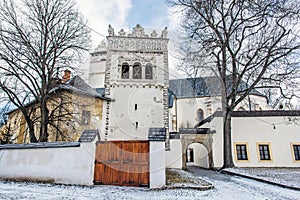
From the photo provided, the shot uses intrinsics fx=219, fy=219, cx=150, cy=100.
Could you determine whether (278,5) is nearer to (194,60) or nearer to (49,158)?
(194,60)

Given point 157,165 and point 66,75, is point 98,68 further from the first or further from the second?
point 157,165

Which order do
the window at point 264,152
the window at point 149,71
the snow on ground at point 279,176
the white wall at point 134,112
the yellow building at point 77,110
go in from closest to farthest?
1. the snow on ground at point 279,176
2. the yellow building at point 77,110
3. the window at point 264,152
4. the white wall at point 134,112
5. the window at point 149,71

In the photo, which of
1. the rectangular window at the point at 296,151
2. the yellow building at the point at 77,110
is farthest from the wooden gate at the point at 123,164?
the rectangular window at the point at 296,151

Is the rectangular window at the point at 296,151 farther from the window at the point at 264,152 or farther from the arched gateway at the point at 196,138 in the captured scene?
the arched gateway at the point at 196,138

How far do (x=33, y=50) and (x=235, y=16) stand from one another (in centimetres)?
1019

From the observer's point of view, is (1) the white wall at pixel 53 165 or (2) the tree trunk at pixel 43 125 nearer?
(1) the white wall at pixel 53 165

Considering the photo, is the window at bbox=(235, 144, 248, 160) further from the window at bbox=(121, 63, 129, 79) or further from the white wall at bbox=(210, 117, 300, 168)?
the window at bbox=(121, 63, 129, 79)

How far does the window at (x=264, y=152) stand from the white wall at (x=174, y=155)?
189 inches

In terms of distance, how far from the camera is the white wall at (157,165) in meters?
6.18

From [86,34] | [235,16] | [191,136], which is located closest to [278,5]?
[235,16]

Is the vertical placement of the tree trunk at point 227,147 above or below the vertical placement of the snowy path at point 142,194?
above

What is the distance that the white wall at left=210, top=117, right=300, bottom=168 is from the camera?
13.0 meters

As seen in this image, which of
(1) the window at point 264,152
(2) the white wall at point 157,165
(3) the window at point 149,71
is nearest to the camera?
(2) the white wall at point 157,165

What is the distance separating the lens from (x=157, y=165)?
6.30 meters
